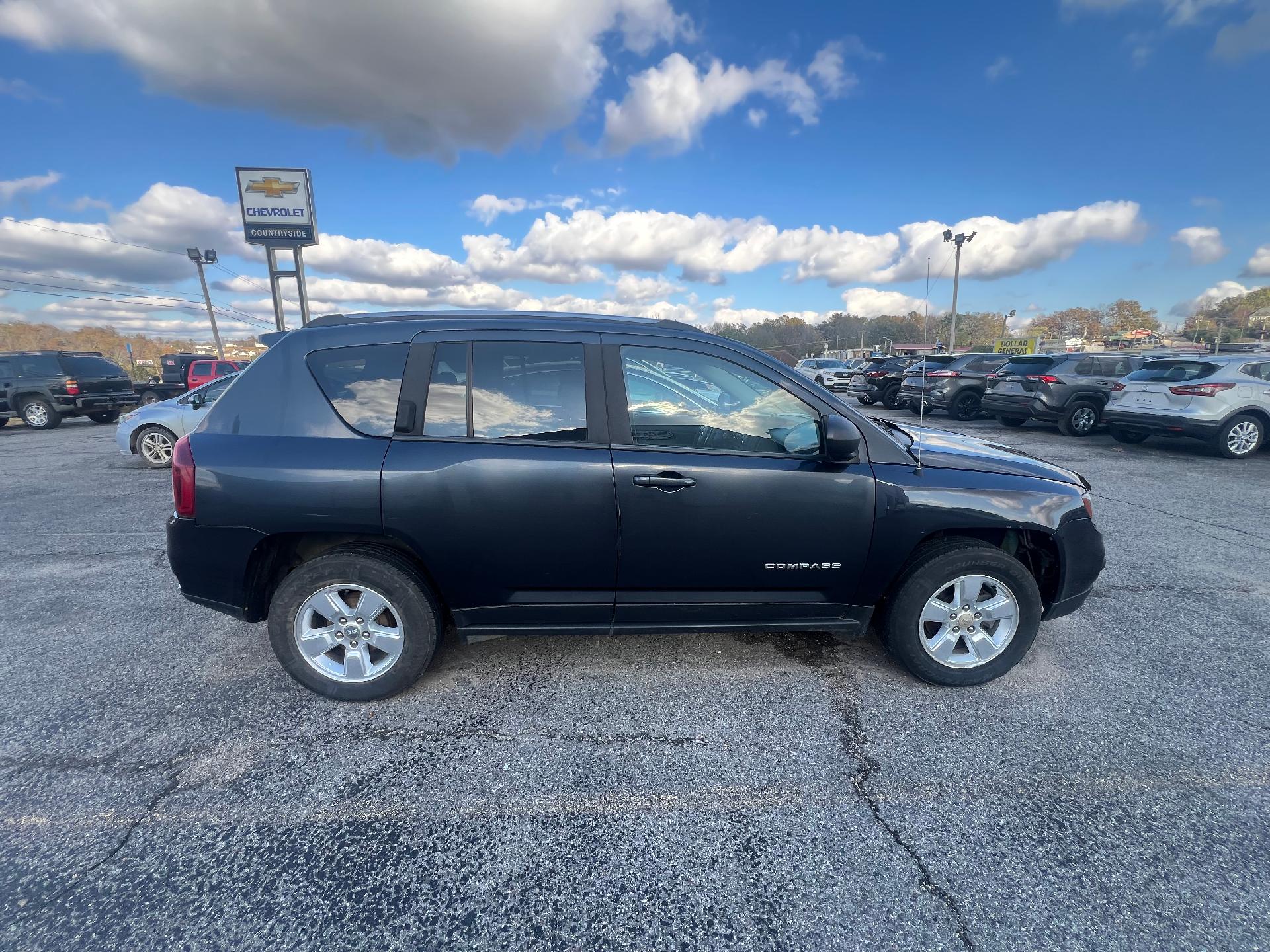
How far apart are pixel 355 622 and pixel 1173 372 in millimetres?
12179

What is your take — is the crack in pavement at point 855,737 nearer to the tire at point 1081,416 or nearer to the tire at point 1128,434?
the tire at point 1128,434

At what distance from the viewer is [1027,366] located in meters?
12.6

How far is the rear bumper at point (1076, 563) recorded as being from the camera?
9.58 feet

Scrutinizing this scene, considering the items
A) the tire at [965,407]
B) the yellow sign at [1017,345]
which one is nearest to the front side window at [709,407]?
the tire at [965,407]

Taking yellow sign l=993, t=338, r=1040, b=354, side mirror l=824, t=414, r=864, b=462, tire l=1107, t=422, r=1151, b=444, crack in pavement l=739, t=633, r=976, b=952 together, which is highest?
yellow sign l=993, t=338, r=1040, b=354

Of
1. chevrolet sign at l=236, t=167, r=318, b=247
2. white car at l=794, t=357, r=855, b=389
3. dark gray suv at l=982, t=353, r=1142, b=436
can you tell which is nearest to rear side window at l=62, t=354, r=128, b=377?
chevrolet sign at l=236, t=167, r=318, b=247

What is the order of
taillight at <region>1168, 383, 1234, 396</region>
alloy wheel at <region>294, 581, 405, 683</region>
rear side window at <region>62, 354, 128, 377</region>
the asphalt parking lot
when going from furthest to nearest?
rear side window at <region>62, 354, 128, 377</region>
taillight at <region>1168, 383, 1234, 396</region>
alloy wheel at <region>294, 581, 405, 683</region>
the asphalt parking lot

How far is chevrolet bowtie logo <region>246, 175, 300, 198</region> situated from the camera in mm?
22875

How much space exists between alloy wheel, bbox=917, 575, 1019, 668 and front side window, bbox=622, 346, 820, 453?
100cm

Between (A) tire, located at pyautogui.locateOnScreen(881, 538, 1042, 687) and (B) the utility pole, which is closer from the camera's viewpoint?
(A) tire, located at pyautogui.locateOnScreen(881, 538, 1042, 687)

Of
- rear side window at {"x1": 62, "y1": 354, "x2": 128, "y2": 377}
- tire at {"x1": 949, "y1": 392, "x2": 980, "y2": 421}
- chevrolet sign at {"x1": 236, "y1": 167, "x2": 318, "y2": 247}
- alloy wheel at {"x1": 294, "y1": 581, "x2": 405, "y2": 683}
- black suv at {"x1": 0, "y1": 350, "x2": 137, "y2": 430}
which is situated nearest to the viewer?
alloy wheel at {"x1": 294, "y1": 581, "x2": 405, "y2": 683}

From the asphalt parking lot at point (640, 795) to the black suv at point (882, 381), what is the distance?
15.8 metres

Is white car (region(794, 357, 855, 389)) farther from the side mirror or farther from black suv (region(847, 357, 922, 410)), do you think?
the side mirror

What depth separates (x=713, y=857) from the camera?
6.30ft
